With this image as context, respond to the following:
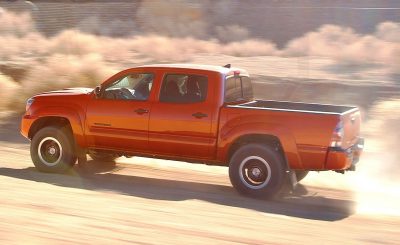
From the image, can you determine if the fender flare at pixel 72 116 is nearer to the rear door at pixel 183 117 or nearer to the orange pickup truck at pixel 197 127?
the orange pickup truck at pixel 197 127

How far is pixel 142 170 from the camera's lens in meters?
12.3

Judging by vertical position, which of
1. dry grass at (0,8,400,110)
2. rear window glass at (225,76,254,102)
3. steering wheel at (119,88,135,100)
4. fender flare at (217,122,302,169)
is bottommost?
fender flare at (217,122,302,169)

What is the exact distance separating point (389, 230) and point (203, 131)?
10.7ft

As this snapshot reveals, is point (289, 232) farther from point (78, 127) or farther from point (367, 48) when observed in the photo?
point (367, 48)

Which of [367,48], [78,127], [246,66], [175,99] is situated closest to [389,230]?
[175,99]

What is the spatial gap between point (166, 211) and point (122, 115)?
2868mm

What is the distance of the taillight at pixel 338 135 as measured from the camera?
9180 millimetres

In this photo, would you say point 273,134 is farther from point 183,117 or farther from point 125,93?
point 125,93

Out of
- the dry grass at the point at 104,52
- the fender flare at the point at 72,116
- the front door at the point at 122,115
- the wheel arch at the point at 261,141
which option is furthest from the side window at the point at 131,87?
the dry grass at the point at 104,52

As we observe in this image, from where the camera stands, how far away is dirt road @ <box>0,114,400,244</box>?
21.8 feet

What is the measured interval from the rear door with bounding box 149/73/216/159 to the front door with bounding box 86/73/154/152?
211 millimetres

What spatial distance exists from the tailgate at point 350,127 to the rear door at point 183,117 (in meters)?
1.89

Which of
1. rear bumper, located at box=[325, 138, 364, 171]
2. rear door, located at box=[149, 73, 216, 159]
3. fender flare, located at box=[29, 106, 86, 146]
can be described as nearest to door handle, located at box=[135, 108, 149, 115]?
rear door, located at box=[149, 73, 216, 159]

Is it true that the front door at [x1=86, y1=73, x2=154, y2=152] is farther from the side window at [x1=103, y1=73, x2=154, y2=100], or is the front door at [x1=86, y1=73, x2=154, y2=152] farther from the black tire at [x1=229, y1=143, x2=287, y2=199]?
the black tire at [x1=229, y1=143, x2=287, y2=199]
